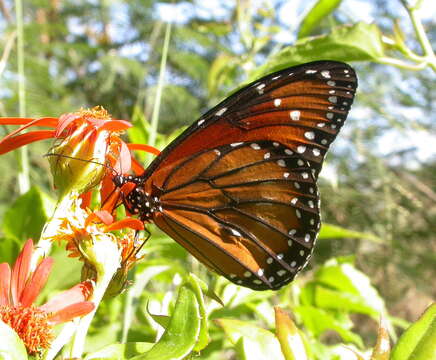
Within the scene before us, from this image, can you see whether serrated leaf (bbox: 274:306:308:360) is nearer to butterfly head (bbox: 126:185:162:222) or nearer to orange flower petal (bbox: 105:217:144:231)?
orange flower petal (bbox: 105:217:144:231)

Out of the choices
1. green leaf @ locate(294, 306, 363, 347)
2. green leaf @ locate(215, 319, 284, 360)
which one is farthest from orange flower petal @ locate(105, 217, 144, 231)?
green leaf @ locate(294, 306, 363, 347)

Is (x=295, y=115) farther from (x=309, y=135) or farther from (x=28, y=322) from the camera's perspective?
(x=28, y=322)

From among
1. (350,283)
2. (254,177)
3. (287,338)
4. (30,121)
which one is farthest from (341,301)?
(30,121)

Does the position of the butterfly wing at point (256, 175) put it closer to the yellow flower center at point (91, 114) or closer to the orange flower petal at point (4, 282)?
the yellow flower center at point (91, 114)

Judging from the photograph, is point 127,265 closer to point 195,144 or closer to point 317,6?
point 195,144

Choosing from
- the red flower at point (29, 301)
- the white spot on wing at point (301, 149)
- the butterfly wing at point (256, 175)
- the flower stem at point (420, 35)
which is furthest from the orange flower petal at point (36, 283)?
the flower stem at point (420, 35)

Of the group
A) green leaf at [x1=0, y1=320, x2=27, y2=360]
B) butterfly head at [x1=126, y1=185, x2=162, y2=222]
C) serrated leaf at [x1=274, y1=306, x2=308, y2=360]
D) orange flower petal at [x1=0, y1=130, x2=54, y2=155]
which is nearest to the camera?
green leaf at [x1=0, y1=320, x2=27, y2=360]
